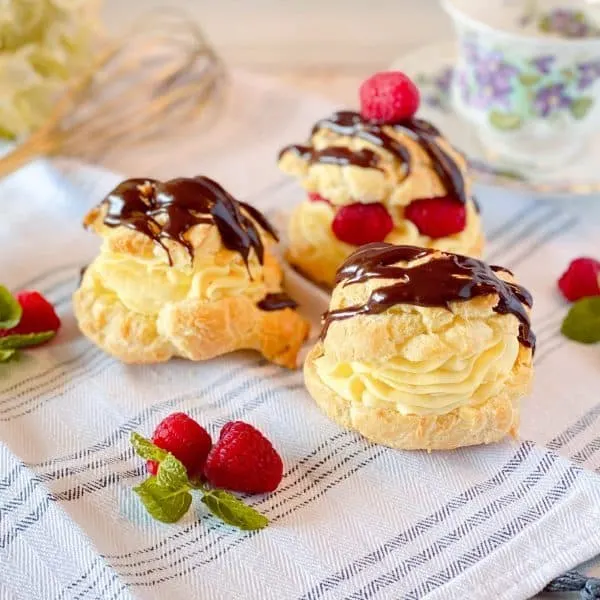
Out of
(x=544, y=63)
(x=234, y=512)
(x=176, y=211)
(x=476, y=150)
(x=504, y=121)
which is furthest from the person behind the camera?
(x=476, y=150)

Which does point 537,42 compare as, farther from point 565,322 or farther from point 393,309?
point 393,309

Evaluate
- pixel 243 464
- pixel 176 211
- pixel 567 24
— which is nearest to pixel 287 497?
pixel 243 464

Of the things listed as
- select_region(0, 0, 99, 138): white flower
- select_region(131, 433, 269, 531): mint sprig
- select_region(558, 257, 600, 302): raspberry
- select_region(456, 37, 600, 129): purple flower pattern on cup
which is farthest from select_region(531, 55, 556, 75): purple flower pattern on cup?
select_region(131, 433, 269, 531): mint sprig

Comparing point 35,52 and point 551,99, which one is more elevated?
point 35,52

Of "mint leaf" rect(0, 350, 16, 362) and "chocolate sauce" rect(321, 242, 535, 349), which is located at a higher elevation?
"chocolate sauce" rect(321, 242, 535, 349)

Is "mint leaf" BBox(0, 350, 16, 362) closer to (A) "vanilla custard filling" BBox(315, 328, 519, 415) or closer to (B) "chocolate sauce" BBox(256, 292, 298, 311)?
(B) "chocolate sauce" BBox(256, 292, 298, 311)

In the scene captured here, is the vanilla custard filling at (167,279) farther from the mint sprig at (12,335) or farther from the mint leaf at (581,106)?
the mint leaf at (581,106)

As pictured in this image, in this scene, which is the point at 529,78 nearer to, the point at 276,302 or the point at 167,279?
the point at 276,302
